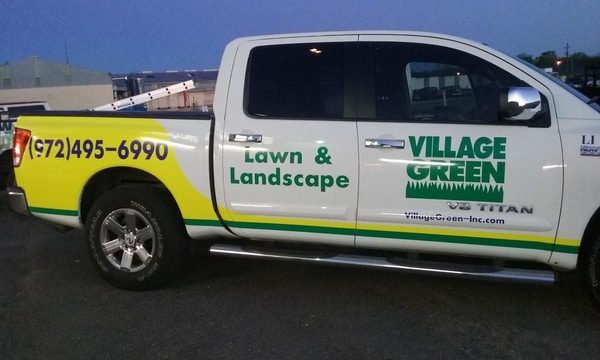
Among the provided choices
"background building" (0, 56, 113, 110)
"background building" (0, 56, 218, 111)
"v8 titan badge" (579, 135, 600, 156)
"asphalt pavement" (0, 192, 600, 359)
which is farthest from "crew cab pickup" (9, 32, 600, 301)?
"background building" (0, 56, 113, 110)

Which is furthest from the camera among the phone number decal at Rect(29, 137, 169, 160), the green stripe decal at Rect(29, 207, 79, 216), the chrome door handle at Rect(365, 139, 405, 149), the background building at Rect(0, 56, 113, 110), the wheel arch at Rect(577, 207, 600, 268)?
the background building at Rect(0, 56, 113, 110)

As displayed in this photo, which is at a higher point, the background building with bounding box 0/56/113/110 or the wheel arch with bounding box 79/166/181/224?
the background building with bounding box 0/56/113/110

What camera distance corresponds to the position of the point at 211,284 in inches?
179

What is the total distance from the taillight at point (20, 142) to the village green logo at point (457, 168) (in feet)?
10.2

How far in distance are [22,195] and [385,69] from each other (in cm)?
318

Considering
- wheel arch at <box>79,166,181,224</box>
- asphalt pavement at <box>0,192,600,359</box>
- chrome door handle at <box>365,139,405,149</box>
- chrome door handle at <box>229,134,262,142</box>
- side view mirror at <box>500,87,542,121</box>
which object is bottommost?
asphalt pavement at <box>0,192,600,359</box>

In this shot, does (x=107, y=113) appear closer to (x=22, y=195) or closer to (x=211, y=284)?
(x=22, y=195)

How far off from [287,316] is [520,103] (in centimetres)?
213

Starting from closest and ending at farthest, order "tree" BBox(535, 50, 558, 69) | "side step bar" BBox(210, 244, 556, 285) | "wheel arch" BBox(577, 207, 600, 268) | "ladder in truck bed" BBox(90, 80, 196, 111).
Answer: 1. "wheel arch" BBox(577, 207, 600, 268)
2. "side step bar" BBox(210, 244, 556, 285)
3. "ladder in truck bed" BBox(90, 80, 196, 111)
4. "tree" BBox(535, 50, 558, 69)

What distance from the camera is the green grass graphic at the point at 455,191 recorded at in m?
3.56

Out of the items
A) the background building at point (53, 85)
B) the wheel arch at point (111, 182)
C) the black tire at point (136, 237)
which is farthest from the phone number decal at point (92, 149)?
the background building at point (53, 85)

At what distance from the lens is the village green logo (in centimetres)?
354

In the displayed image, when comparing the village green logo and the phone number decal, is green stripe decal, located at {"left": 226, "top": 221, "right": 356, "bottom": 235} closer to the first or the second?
the village green logo

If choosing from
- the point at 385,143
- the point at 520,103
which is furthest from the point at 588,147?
the point at 385,143
